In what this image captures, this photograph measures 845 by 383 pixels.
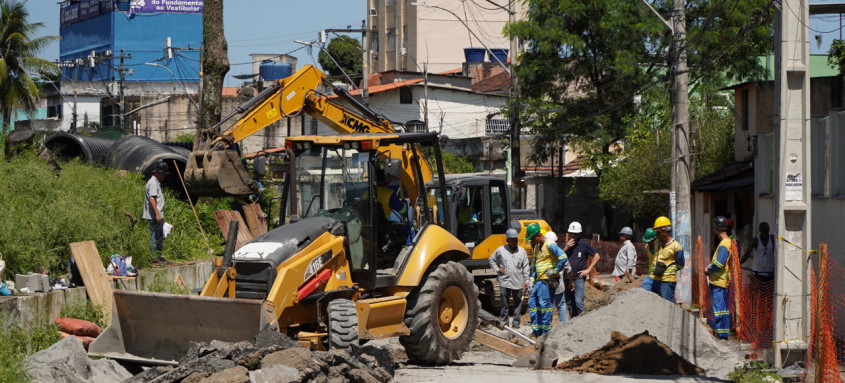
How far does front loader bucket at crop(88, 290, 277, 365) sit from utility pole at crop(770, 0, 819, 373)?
5.43m

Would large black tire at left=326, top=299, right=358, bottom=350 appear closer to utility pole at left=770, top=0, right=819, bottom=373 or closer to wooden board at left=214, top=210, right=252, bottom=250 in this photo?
utility pole at left=770, top=0, right=819, bottom=373

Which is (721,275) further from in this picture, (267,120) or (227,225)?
(227,225)

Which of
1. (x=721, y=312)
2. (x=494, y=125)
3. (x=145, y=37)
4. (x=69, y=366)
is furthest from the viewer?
(x=145, y=37)

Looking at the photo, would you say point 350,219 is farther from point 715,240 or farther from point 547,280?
point 715,240

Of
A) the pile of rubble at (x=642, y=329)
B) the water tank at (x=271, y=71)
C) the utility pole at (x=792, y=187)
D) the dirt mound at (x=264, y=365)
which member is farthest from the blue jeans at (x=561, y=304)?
the water tank at (x=271, y=71)

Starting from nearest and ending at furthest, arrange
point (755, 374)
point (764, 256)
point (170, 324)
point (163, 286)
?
point (755, 374), point (170, 324), point (764, 256), point (163, 286)

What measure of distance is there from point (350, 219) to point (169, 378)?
3.13 metres

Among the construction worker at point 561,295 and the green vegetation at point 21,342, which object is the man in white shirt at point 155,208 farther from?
the construction worker at point 561,295

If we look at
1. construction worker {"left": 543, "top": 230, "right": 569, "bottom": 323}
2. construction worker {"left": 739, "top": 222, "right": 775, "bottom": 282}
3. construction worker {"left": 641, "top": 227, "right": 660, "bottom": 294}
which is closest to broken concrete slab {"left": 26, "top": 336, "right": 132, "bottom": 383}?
construction worker {"left": 543, "top": 230, "right": 569, "bottom": 323}

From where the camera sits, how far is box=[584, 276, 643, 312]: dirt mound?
629 inches

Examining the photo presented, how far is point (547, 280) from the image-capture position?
14.5 m

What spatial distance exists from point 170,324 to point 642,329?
610 cm

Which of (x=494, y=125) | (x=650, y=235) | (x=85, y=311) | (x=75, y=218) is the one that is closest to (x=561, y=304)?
(x=650, y=235)

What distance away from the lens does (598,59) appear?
33062 millimetres
